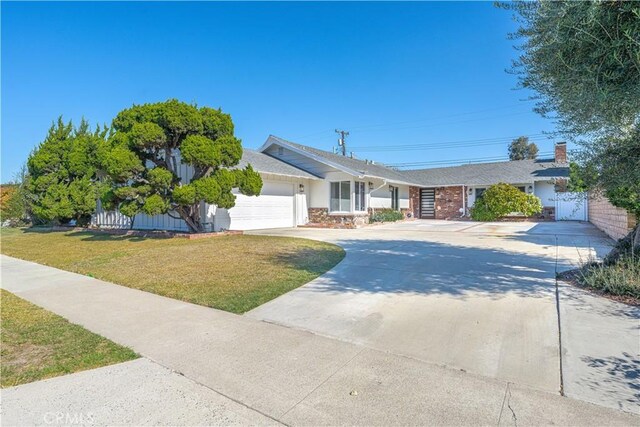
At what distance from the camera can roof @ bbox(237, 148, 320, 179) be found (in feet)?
54.1

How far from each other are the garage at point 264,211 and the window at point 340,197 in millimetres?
2297

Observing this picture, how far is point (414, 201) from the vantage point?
27.0 m

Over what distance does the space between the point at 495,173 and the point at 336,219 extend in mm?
13143

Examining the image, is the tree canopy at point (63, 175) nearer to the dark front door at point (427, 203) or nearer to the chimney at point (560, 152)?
the dark front door at point (427, 203)

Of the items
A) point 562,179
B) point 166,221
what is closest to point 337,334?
point 166,221

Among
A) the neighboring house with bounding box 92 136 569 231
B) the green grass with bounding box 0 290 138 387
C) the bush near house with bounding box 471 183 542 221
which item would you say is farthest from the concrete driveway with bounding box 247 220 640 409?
the bush near house with bounding box 471 183 542 221

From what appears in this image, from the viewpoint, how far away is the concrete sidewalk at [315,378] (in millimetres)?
2367

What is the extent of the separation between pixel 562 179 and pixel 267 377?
21.9 metres

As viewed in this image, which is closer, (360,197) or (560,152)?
(360,197)

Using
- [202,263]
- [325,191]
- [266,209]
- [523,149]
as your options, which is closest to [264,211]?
[266,209]

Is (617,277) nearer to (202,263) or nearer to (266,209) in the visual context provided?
(202,263)

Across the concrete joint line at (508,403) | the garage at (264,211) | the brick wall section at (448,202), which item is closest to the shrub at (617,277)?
the concrete joint line at (508,403)

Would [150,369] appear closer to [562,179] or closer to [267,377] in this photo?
[267,377]

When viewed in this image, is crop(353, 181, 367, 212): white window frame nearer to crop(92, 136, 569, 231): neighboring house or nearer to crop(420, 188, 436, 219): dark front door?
crop(92, 136, 569, 231): neighboring house
